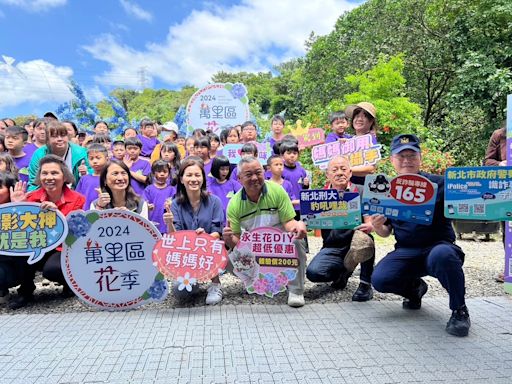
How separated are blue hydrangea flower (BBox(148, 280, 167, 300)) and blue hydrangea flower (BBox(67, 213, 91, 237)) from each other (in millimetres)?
757

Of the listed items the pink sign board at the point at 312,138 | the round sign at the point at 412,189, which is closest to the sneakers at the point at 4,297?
the round sign at the point at 412,189

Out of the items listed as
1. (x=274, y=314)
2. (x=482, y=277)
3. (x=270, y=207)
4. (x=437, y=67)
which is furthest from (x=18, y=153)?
(x=437, y=67)

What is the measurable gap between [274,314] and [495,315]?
185cm

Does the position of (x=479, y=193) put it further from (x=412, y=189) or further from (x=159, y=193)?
(x=159, y=193)

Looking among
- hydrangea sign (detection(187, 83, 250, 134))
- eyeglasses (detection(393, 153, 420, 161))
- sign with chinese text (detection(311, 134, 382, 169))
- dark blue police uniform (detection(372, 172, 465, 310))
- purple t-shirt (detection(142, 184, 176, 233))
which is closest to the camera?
dark blue police uniform (detection(372, 172, 465, 310))

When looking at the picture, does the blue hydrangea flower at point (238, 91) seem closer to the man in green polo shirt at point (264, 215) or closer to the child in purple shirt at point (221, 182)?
the child in purple shirt at point (221, 182)

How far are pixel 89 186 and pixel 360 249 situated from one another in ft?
9.57

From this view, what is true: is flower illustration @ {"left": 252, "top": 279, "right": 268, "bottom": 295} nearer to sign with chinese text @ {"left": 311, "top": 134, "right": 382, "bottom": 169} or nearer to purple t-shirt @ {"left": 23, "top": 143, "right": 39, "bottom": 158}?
sign with chinese text @ {"left": 311, "top": 134, "right": 382, "bottom": 169}

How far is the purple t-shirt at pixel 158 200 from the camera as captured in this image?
4.56 m

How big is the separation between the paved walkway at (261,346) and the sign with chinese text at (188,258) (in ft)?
1.12

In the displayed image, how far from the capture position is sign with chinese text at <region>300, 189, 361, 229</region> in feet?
11.7

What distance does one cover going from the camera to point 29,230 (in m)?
3.54

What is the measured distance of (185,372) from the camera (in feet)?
8.34

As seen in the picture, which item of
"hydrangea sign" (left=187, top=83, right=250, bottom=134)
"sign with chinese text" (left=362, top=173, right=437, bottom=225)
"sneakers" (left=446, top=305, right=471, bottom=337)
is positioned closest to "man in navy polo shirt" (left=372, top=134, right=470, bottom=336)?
"sneakers" (left=446, top=305, right=471, bottom=337)
